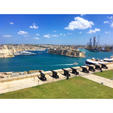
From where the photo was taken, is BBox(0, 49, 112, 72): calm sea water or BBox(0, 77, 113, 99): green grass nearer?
BBox(0, 77, 113, 99): green grass

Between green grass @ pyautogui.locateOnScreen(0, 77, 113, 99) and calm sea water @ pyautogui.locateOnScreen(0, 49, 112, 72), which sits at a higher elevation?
green grass @ pyautogui.locateOnScreen(0, 77, 113, 99)

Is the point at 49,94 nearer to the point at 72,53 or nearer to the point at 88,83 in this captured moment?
the point at 88,83

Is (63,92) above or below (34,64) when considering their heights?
above

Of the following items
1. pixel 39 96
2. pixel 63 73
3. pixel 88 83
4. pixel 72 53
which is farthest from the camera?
pixel 72 53

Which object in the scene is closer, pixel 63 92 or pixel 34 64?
pixel 63 92

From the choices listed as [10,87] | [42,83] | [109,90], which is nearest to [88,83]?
[109,90]

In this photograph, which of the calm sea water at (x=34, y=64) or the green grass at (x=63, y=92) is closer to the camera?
the green grass at (x=63, y=92)

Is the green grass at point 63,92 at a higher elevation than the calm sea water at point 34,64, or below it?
higher

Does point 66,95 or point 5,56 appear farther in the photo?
point 5,56
